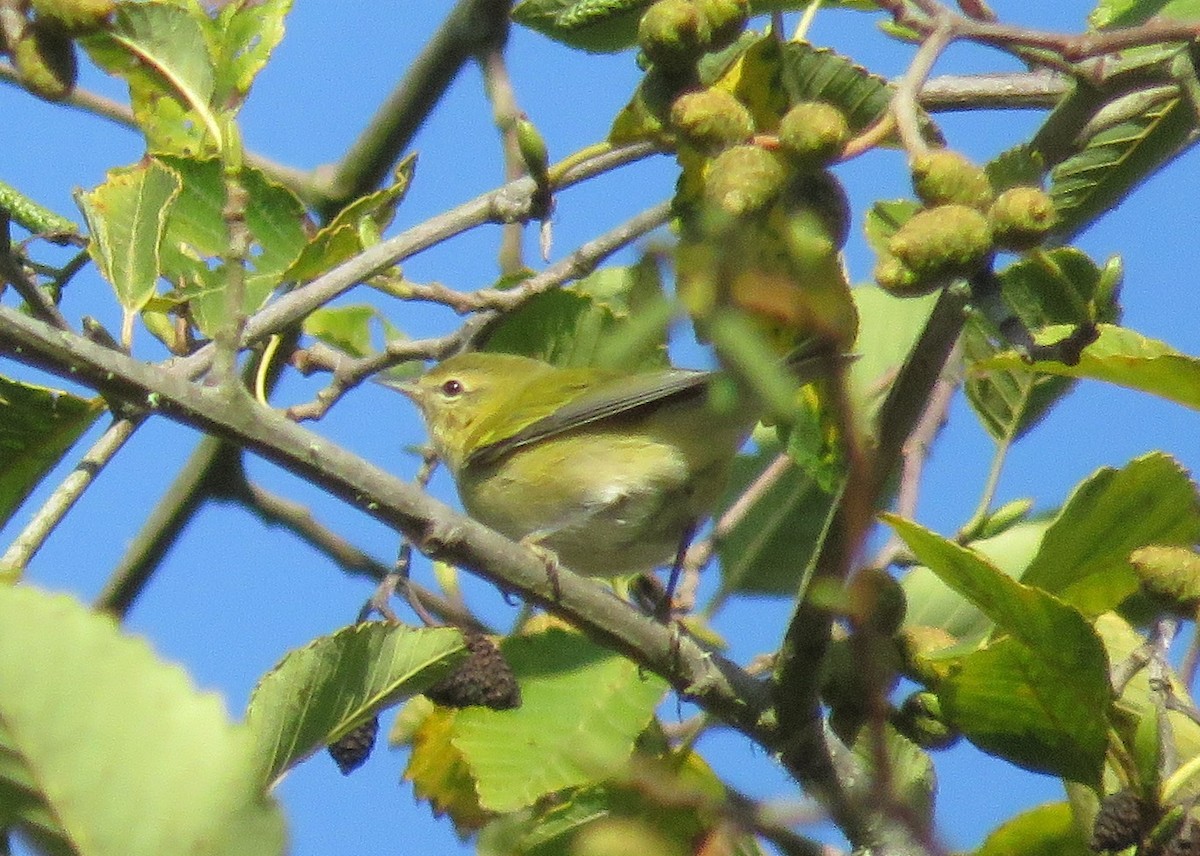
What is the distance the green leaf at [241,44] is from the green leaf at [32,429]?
84 cm

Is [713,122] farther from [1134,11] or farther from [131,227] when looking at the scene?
[1134,11]

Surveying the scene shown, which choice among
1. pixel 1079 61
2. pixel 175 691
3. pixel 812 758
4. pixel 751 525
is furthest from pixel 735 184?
pixel 751 525

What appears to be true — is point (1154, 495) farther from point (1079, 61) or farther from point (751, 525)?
point (751, 525)

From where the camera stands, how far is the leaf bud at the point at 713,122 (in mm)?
1658

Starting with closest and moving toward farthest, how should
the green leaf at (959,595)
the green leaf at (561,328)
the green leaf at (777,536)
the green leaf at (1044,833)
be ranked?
the green leaf at (1044,833), the green leaf at (959,595), the green leaf at (561,328), the green leaf at (777,536)

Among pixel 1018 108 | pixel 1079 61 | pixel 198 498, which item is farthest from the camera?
pixel 198 498

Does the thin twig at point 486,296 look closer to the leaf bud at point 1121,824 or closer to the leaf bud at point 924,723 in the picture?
the leaf bud at point 924,723

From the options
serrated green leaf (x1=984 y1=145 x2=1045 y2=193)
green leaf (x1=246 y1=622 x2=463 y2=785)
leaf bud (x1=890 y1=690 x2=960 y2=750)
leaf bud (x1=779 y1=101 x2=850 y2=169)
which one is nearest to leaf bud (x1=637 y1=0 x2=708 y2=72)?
leaf bud (x1=779 y1=101 x2=850 y2=169)

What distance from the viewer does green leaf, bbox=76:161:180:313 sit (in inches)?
92.9

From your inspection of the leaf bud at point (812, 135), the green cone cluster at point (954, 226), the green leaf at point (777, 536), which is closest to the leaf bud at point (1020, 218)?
the green cone cluster at point (954, 226)

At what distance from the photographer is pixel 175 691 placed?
128 cm

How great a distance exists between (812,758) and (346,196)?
7.44ft

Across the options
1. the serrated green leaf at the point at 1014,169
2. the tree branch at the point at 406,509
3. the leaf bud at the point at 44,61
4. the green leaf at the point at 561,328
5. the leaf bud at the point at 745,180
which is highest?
the green leaf at the point at 561,328

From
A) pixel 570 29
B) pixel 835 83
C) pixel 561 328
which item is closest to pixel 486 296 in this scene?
pixel 561 328
